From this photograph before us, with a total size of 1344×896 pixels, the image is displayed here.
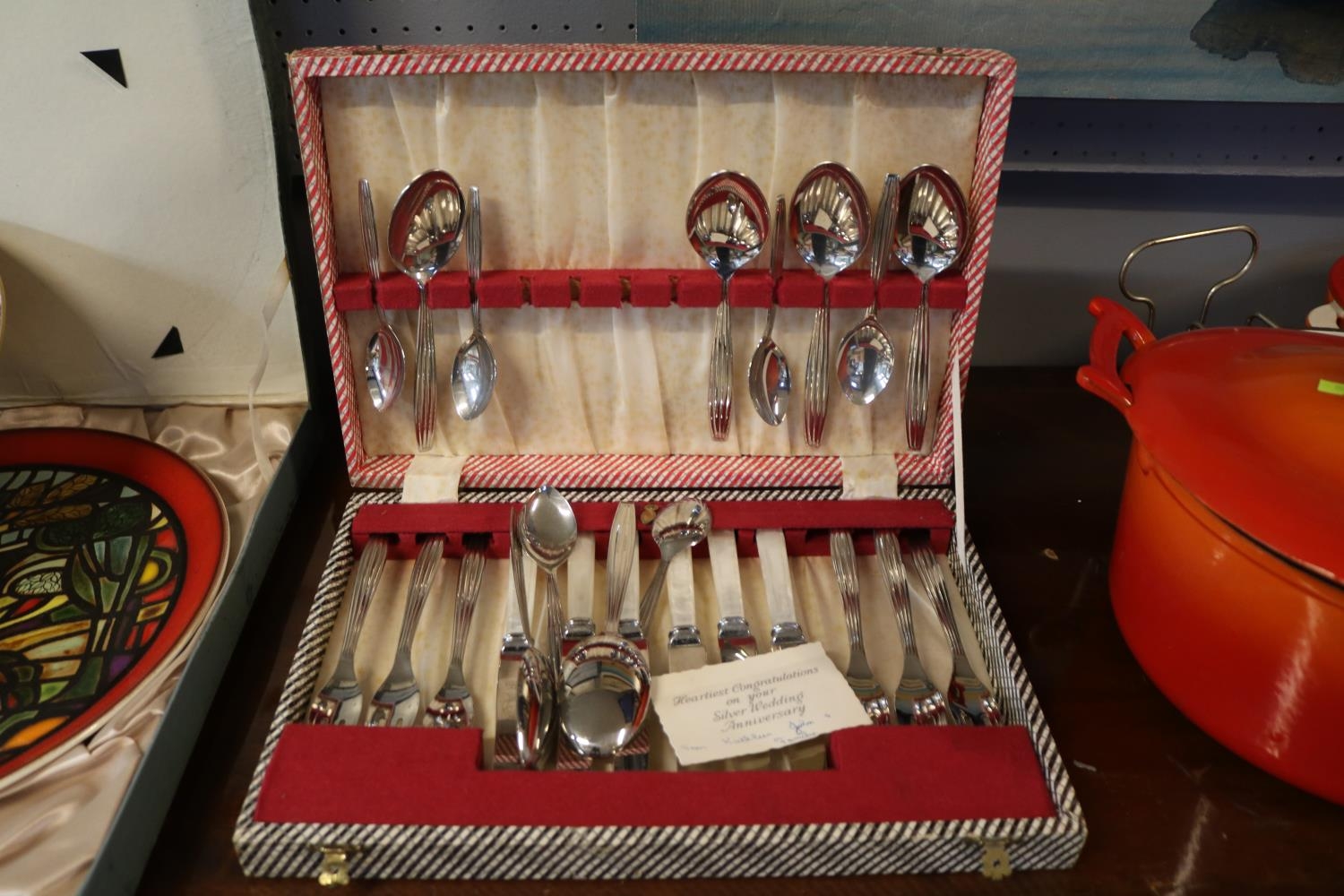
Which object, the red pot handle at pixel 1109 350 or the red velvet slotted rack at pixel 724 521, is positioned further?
the red velvet slotted rack at pixel 724 521

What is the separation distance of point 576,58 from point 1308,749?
0.77m

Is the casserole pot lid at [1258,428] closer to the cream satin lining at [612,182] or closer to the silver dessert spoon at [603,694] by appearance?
the cream satin lining at [612,182]

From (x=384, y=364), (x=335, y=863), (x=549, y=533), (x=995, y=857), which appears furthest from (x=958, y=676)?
(x=384, y=364)

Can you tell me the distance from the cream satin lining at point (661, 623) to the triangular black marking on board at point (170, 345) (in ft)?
1.15

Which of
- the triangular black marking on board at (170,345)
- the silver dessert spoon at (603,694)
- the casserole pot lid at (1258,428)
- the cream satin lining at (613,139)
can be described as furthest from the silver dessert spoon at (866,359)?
the triangular black marking on board at (170,345)

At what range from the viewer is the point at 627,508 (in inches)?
35.0

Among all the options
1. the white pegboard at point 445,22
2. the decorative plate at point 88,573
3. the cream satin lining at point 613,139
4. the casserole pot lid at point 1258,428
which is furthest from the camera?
the white pegboard at point 445,22

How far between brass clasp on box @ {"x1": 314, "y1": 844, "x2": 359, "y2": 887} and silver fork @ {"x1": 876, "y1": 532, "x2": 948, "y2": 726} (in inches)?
16.2

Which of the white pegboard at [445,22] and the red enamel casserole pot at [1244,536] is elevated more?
the white pegboard at [445,22]

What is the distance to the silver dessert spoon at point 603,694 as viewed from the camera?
68 centimetres

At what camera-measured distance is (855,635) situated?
2.57 ft

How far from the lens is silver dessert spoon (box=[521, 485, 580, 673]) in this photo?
81 cm

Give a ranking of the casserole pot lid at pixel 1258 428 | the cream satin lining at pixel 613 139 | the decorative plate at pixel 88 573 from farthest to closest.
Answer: the cream satin lining at pixel 613 139, the decorative plate at pixel 88 573, the casserole pot lid at pixel 1258 428

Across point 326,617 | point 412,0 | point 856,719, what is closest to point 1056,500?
point 856,719
